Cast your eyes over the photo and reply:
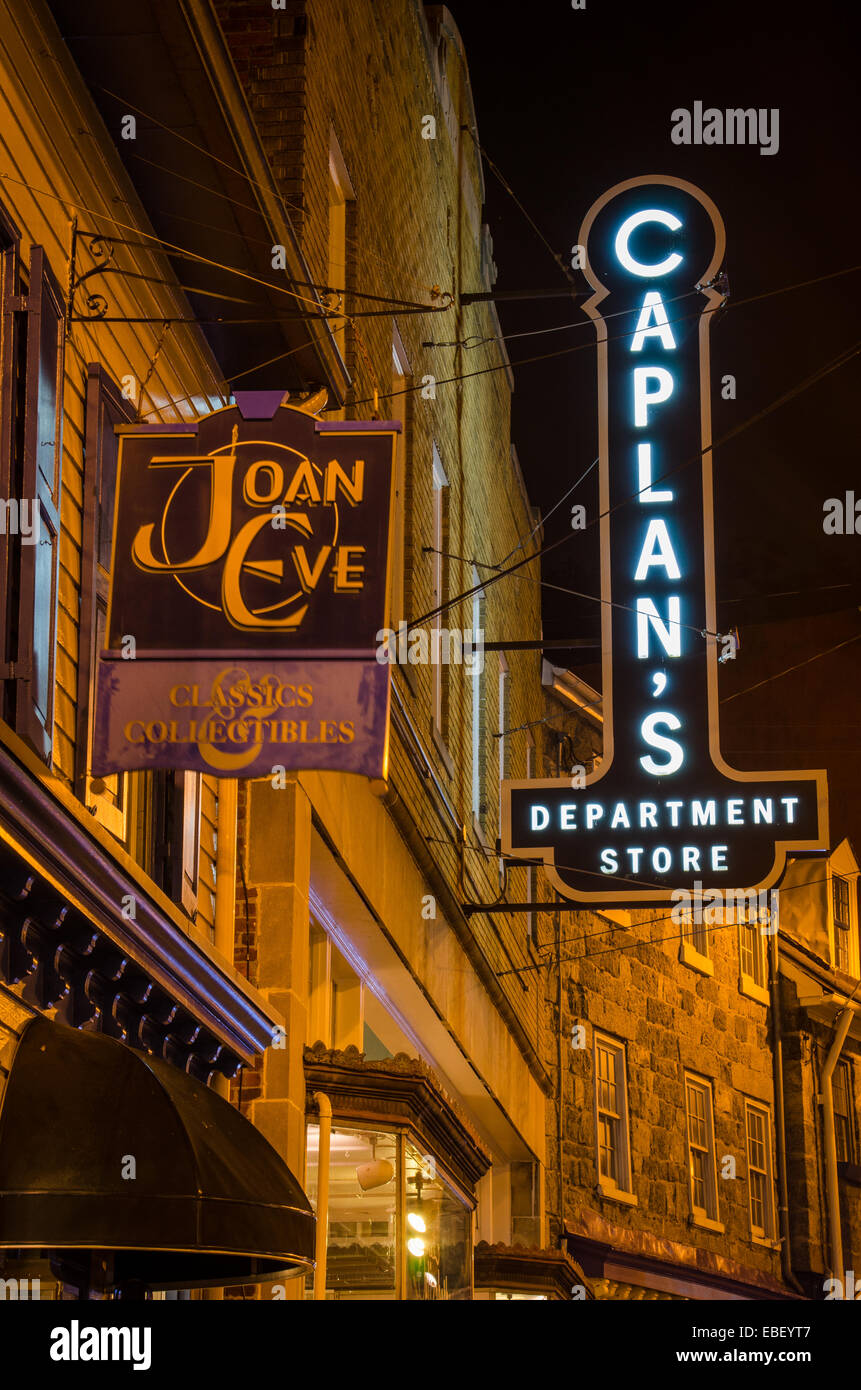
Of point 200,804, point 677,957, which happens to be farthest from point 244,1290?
point 677,957

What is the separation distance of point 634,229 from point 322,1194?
32.9 feet

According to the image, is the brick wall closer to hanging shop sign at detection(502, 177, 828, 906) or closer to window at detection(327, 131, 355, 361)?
window at detection(327, 131, 355, 361)

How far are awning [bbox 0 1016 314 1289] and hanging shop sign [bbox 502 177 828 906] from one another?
730 cm

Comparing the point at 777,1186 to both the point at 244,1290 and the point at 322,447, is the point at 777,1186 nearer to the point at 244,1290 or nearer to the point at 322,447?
the point at 244,1290

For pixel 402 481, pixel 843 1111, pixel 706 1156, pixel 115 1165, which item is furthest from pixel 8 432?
pixel 843 1111

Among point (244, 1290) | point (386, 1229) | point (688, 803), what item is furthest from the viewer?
point (688, 803)

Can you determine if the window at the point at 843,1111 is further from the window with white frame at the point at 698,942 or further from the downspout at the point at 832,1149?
the window with white frame at the point at 698,942

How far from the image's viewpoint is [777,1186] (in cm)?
3167

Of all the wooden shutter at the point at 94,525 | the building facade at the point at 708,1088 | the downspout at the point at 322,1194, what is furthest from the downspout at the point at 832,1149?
the wooden shutter at the point at 94,525

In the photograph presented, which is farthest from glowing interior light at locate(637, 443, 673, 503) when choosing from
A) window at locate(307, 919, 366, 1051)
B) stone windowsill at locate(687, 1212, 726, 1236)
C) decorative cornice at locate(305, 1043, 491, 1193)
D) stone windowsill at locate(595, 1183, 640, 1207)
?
stone windowsill at locate(687, 1212, 726, 1236)

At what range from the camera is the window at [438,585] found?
18.4 metres

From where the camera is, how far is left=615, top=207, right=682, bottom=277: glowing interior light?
1772 cm

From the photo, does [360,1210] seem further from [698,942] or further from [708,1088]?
[698,942]

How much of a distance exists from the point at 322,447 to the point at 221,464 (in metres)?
0.48
